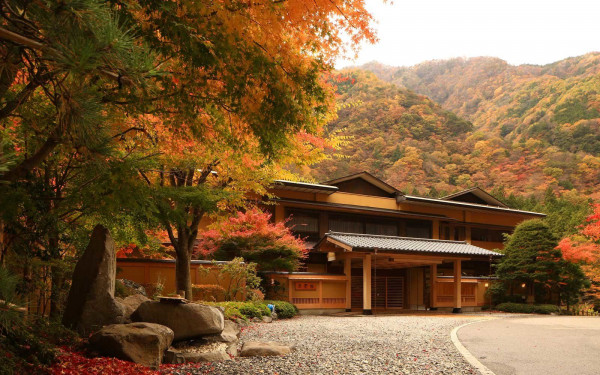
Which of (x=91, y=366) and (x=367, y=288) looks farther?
(x=367, y=288)

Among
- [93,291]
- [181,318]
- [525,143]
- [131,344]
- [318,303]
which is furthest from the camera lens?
[525,143]

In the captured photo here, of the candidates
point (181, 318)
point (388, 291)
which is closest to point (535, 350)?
point (181, 318)

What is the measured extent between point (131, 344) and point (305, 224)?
59.4 feet

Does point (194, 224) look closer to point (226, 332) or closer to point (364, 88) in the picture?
point (226, 332)

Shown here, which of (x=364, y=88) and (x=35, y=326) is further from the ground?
(x=364, y=88)

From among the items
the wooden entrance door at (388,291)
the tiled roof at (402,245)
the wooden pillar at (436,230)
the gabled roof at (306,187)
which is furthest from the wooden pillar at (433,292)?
the wooden pillar at (436,230)

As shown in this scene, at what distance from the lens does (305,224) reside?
24000 mm

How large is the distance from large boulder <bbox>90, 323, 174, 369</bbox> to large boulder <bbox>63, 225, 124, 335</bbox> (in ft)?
2.31

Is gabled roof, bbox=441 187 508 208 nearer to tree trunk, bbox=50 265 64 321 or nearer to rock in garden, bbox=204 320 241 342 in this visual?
rock in garden, bbox=204 320 241 342

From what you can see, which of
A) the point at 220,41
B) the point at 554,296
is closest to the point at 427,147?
the point at 554,296

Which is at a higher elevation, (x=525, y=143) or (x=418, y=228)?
(x=525, y=143)

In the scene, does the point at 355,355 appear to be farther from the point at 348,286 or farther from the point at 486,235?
the point at 486,235

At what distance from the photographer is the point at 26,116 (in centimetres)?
452

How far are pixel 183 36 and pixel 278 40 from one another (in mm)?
1485
